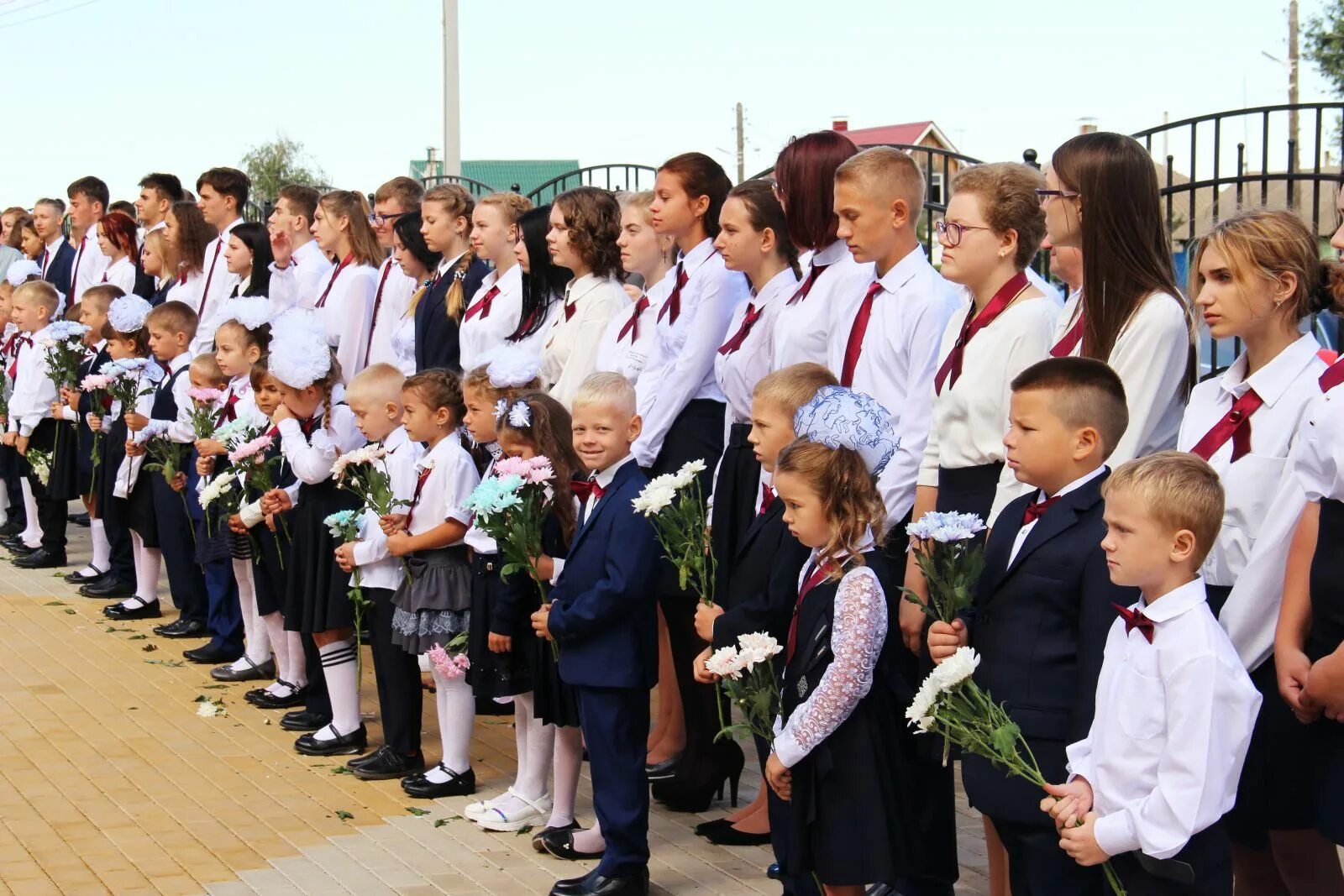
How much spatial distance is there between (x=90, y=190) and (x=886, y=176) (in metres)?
10.7

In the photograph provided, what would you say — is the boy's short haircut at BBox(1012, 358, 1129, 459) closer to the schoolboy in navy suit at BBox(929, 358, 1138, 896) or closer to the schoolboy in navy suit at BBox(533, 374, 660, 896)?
the schoolboy in navy suit at BBox(929, 358, 1138, 896)

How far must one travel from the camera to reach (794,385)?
479cm

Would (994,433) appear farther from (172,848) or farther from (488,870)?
(172,848)

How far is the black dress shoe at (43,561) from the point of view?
1234 centimetres

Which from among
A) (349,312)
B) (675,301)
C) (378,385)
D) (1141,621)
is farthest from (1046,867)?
(349,312)

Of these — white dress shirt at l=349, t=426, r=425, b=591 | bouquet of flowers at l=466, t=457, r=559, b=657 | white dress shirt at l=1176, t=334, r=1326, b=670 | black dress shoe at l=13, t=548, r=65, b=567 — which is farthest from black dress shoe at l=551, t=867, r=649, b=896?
black dress shoe at l=13, t=548, r=65, b=567

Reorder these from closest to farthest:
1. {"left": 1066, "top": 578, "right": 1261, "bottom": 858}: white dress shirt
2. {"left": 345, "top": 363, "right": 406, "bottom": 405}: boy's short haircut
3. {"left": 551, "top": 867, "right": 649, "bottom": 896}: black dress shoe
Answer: {"left": 1066, "top": 578, "right": 1261, "bottom": 858}: white dress shirt → {"left": 551, "top": 867, "right": 649, "bottom": 896}: black dress shoe → {"left": 345, "top": 363, "right": 406, "bottom": 405}: boy's short haircut

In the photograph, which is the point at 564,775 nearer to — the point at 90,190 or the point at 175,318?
the point at 175,318

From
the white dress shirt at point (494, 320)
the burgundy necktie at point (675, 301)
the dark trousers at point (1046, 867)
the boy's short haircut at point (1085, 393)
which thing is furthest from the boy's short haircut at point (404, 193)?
the dark trousers at point (1046, 867)

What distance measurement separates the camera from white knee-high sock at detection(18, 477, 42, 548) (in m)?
12.9

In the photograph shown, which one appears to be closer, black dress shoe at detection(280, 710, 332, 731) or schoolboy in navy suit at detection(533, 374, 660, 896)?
schoolboy in navy suit at detection(533, 374, 660, 896)

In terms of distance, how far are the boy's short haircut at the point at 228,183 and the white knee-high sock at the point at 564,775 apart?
577cm

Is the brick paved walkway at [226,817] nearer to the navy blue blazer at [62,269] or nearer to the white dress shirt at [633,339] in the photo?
the white dress shirt at [633,339]

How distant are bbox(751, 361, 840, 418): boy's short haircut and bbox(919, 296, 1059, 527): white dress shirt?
13.9 inches
